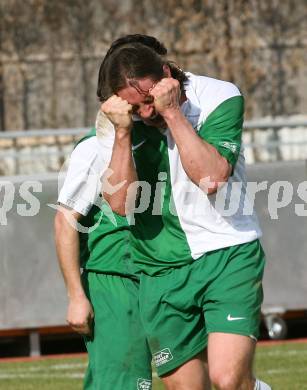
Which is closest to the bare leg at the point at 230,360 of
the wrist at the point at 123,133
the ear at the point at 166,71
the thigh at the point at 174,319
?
the thigh at the point at 174,319

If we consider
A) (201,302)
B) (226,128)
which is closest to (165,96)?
(226,128)

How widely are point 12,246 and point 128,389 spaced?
441 centimetres

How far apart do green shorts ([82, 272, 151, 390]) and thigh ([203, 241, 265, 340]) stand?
2.17 feet

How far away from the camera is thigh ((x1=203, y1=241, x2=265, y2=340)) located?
17.0ft

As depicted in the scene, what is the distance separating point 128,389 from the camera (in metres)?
5.88

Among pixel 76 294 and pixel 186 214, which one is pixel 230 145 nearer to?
pixel 186 214

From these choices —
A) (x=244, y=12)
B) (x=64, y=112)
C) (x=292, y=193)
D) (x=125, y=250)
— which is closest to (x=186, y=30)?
(x=244, y=12)

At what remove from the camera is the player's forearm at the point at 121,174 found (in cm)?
516

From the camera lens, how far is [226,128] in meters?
5.22

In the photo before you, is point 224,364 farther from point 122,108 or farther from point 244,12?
point 244,12

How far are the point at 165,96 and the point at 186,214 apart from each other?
0.59 meters

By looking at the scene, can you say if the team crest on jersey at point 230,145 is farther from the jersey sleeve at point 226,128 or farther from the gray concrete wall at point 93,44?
the gray concrete wall at point 93,44

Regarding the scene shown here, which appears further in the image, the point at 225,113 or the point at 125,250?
the point at 125,250

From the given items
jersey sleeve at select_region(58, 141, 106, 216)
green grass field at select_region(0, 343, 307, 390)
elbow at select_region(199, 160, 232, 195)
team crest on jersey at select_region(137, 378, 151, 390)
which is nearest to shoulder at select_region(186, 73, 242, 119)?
elbow at select_region(199, 160, 232, 195)
